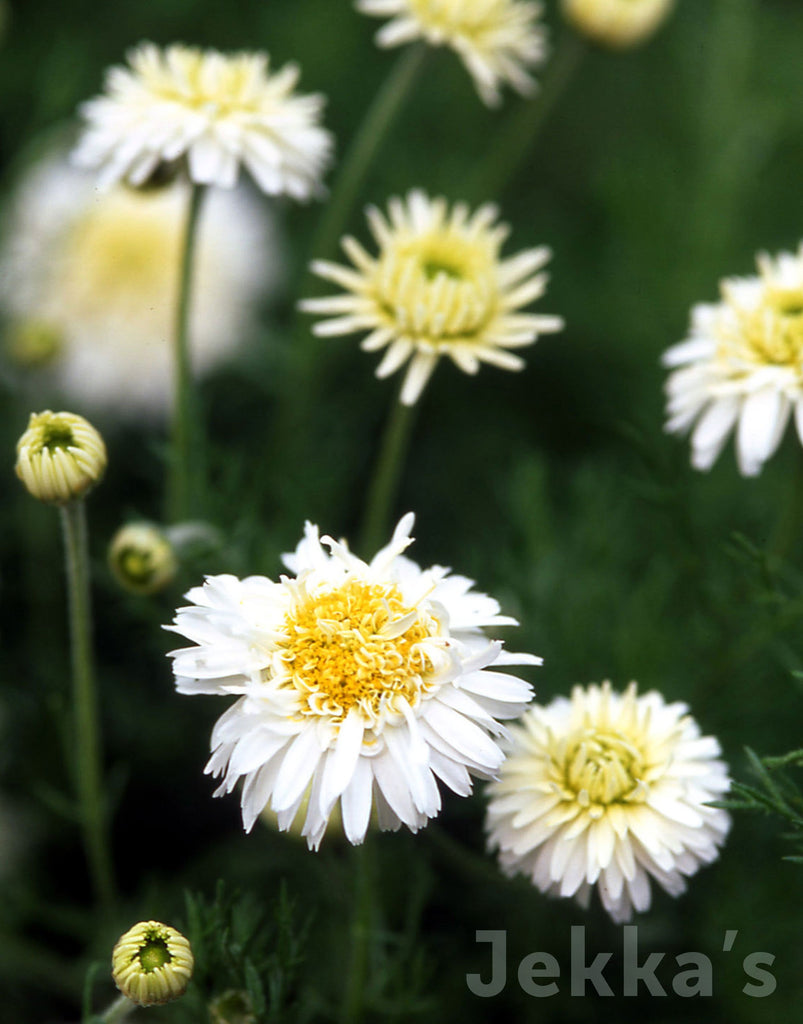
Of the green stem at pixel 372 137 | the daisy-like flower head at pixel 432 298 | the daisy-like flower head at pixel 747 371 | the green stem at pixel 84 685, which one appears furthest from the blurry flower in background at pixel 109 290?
the daisy-like flower head at pixel 747 371

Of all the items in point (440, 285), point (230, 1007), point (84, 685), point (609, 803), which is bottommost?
point (230, 1007)

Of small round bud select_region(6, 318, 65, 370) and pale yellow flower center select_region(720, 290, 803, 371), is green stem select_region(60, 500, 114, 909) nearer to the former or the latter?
small round bud select_region(6, 318, 65, 370)

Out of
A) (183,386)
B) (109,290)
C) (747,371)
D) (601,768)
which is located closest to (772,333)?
(747,371)

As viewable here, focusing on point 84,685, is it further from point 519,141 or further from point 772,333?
point 519,141

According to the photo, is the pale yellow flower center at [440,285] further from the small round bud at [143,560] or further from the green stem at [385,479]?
the small round bud at [143,560]

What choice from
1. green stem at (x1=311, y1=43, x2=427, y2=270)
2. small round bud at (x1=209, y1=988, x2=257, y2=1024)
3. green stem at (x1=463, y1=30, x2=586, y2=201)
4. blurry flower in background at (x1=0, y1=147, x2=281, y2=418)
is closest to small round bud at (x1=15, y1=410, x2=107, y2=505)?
small round bud at (x1=209, y1=988, x2=257, y2=1024)
